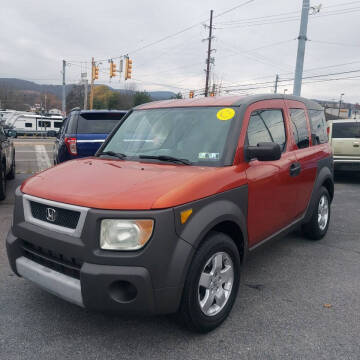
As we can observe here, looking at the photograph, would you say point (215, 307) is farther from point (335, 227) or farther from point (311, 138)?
point (335, 227)

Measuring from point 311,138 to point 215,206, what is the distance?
2495mm

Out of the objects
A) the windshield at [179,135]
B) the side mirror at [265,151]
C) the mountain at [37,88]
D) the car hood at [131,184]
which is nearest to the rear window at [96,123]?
the windshield at [179,135]

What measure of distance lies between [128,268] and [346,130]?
1007cm

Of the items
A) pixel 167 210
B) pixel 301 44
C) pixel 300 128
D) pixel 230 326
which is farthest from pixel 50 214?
pixel 301 44

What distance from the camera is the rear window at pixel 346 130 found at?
10438mm

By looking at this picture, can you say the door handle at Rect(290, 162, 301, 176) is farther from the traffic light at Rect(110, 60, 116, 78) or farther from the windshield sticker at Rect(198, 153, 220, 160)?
the traffic light at Rect(110, 60, 116, 78)

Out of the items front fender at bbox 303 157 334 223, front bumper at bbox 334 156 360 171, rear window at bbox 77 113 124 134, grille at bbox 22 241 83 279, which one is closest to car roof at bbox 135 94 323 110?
front fender at bbox 303 157 334 223

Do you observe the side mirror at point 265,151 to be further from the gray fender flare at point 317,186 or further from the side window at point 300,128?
the gray fender flare at point 317,186

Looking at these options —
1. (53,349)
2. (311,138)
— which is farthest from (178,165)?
(311,138)

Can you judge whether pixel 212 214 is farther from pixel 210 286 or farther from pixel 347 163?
pixel 347 163

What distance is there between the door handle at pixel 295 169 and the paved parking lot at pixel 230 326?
1122mm

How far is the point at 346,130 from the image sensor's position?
10.6m

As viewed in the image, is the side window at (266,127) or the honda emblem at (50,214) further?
the side window at (266,127)

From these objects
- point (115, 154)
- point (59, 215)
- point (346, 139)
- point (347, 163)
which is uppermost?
point (346, 139)
